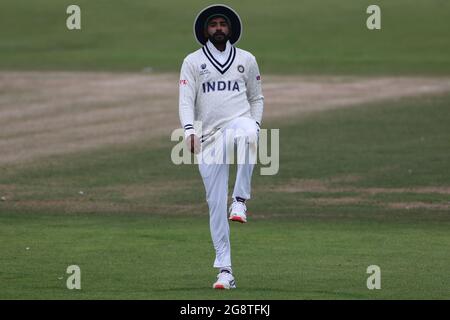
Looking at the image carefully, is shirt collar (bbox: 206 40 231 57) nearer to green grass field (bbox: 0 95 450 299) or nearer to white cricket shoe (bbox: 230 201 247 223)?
white cricket shoe (bbox: 230 201 247 223)

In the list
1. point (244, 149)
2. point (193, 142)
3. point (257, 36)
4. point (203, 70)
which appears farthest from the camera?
point (257, 36)

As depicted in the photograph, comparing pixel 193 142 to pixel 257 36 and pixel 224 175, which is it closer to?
pixel 224 175

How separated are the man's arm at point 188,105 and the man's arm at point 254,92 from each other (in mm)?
588

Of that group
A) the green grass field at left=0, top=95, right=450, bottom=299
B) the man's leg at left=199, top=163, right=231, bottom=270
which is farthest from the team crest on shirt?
the green grass field at left=0, top=95, right=450, bottom=299

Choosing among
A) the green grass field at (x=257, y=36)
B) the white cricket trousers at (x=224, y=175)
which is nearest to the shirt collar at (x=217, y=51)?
the white cricket trousers at (x=224, y=175)

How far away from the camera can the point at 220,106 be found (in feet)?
40.3

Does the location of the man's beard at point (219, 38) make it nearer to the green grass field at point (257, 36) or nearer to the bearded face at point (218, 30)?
the bearded face at point (218, 30)

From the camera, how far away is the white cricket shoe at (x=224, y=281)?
1215 centimetres

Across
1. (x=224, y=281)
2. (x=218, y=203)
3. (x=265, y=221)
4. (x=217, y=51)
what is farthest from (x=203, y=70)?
(x=265, y=221)

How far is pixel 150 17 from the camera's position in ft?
185

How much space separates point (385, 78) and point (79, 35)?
17.7 meters

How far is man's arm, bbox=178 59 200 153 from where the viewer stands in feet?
39.4

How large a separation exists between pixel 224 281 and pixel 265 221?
7062 millimetres
